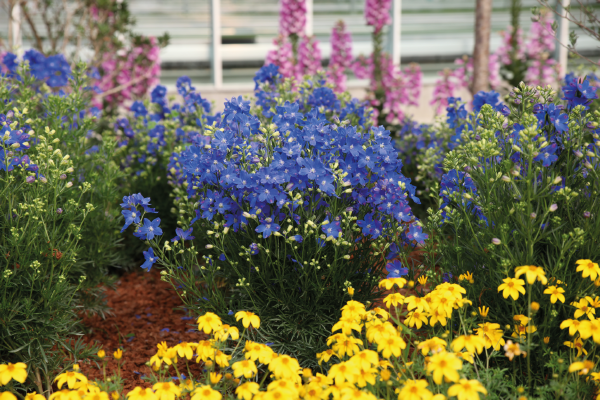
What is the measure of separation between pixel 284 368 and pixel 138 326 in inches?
71.7

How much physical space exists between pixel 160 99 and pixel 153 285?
1.63 m

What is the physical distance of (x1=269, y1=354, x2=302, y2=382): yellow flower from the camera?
198 centimetres

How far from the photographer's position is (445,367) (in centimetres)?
176

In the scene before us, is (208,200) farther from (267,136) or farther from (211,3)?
(211,3)

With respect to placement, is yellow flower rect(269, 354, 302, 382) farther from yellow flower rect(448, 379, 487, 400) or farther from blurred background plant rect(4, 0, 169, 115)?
blurred background plant rect(4, 0, 169, 115)

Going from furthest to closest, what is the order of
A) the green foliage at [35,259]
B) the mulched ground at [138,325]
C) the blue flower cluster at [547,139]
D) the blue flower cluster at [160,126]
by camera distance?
the blue flower cluster at [160,126] < the mulched ground at [138,325] < the green foliage at [35,259] < the blue flower cluster at [547,139]

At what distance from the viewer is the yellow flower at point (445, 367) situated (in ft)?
5.66

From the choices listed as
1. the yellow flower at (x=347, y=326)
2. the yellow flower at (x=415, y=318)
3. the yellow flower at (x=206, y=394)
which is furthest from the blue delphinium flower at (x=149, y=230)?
the yellow flower at (x=415, y=318)

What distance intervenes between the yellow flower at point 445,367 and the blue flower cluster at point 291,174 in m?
0.78

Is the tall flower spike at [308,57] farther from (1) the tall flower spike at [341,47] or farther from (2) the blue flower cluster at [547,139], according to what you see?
(2) the blue flower cluster at [547,139]

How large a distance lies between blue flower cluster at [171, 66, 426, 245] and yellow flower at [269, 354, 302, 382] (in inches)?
23.6

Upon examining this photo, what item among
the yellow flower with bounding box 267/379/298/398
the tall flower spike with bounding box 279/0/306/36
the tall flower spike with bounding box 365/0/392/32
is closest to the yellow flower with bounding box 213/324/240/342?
the yellow flower with bounding box 267/379/298/398

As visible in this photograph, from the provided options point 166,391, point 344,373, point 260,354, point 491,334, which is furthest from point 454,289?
point 166,391

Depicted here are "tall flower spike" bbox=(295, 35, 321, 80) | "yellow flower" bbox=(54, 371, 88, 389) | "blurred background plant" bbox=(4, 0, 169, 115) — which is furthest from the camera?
"tall flower spike" bbox=(295, 35, 321, 80)
